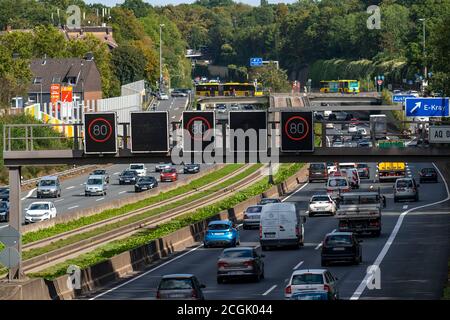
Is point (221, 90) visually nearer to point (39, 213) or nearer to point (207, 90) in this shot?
point (207, 90)

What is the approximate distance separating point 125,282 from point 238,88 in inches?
5295

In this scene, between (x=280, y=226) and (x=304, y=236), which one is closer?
(x=280, y=226)

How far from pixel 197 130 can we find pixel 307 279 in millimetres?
9152

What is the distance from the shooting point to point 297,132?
125 feet

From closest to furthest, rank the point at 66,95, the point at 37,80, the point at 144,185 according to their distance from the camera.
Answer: the point at 144,185 → the point at 66,95 → the point at 37,80

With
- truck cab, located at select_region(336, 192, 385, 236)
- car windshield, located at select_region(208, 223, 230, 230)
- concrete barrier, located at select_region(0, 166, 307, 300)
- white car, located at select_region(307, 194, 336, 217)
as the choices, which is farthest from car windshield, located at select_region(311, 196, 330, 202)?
car windshield, located at select_region(208, 223, 230, 230)

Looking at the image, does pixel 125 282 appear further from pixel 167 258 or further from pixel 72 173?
pixel 72 173

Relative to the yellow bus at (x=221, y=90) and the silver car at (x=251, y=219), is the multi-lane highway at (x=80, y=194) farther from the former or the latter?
the yellow bus at (x=221, y=90)

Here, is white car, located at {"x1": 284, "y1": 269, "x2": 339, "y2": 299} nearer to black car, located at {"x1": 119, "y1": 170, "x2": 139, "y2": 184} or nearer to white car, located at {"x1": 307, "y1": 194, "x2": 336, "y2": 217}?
white car, located at {"x1": 307, "y1": 194, "x2": 336, "y2": 217}

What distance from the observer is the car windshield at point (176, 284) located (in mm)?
31469

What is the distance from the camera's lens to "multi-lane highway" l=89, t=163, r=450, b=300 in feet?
123

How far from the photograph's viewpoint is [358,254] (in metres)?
45.6

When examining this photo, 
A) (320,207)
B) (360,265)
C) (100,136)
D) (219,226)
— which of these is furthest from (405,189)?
(100,136)

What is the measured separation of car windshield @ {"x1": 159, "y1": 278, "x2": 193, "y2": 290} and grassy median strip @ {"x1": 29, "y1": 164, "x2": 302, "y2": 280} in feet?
40.8
